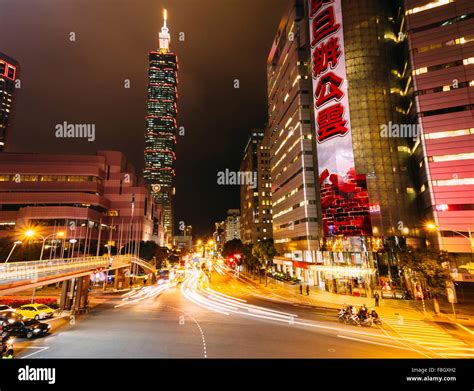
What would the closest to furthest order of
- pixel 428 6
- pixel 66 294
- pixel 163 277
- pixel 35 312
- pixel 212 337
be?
pixel 212 337 → pixel 35 312 → pixel 66 294 → pixel 428 6 → pixel 163 277

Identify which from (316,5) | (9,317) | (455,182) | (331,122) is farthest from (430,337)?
(316,5)

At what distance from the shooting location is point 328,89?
55.4 m

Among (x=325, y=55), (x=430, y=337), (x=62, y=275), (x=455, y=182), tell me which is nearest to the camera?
(x=430, y=337)

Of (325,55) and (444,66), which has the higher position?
(325,55)

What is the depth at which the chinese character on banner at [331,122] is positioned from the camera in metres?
52.7

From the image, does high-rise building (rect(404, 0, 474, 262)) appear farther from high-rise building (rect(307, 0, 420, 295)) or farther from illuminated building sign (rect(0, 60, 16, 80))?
illuminated building sign (rect(0, 60, 16, 80))

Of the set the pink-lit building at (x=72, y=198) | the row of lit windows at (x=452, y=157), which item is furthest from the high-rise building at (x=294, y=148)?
the pink-lit building at (x=72, y=198)

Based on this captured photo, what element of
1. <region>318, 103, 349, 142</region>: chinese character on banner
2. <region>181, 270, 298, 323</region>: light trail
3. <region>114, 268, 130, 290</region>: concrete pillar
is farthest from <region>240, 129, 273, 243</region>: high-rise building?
<region>181, 270, 298, 323</region>: light trail

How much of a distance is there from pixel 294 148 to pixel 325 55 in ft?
74.4

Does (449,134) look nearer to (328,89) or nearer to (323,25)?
(328,89)

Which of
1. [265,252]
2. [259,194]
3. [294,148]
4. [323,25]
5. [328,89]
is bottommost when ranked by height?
[265,252]

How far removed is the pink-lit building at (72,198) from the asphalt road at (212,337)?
52784 millimetres
